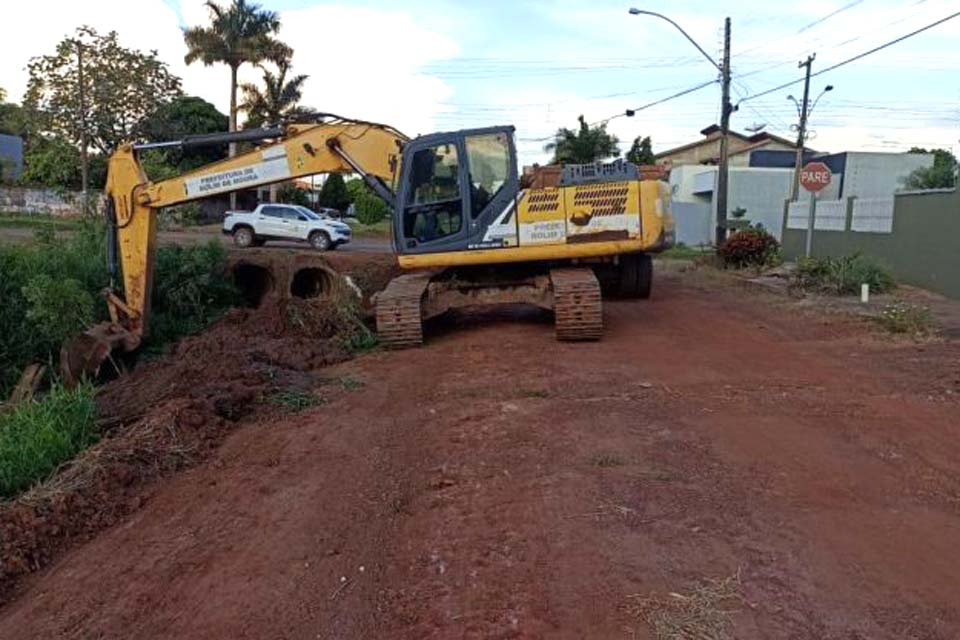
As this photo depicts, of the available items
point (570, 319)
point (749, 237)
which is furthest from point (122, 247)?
point (749, 237)

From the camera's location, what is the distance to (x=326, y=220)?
1219 inches

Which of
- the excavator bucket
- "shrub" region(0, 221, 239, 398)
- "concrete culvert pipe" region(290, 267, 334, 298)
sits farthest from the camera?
"concrete culvert pipe" region(290, 267, 334, 298)

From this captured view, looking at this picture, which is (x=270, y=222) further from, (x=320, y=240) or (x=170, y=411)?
(x=170, y=411)

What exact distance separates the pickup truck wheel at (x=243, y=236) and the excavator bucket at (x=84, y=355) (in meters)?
19.1

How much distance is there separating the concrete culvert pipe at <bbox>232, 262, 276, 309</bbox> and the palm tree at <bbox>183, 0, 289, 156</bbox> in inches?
1375

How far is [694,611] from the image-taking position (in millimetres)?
3996

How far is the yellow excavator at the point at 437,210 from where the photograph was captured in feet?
39.1

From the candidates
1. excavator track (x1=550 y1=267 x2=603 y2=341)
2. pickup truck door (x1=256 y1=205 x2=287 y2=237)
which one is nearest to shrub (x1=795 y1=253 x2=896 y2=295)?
excavator track (x1=550 y1=267 x2=603 y2=341)

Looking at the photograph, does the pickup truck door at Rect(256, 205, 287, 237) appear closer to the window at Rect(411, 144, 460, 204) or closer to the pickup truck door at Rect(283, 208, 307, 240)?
the pickup truck door at Rect(283, 208, 307, 240)

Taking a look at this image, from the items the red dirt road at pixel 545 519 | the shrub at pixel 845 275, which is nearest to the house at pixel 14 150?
the shrub at pixel 845 275

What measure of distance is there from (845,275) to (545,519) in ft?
48.6

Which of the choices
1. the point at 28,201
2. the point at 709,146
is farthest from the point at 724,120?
the point at 709,146

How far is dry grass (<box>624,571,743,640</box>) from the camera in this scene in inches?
149

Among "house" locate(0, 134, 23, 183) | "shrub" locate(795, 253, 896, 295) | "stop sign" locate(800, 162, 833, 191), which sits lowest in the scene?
"shrub" locate(795, 253, 896, 295)
